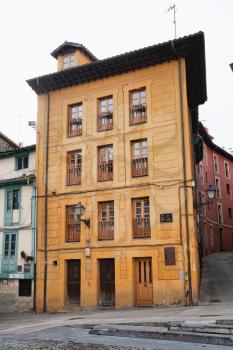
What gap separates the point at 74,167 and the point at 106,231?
3757 millimetres

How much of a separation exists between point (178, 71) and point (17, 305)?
1349 centimetres

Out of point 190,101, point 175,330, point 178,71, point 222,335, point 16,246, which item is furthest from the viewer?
point 190,101

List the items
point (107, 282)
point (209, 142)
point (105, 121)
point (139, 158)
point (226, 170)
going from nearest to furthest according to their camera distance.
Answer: point (107, 282), point (139, 158), point (105, 121), point (209, 142), point (226, 170)

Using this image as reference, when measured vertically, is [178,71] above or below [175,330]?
above

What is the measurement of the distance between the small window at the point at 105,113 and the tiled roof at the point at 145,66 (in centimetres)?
122

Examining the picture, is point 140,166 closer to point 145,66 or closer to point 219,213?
point 145,66

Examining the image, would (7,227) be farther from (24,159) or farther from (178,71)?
(178,71)

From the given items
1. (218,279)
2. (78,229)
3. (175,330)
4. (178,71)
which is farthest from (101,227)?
(175,330)

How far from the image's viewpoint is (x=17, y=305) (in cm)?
2008

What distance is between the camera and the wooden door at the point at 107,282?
18.6 metres

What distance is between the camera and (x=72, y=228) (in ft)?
65.8

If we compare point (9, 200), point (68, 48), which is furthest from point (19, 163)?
point (68, 48)

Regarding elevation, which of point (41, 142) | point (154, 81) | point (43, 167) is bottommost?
point (43, 167)

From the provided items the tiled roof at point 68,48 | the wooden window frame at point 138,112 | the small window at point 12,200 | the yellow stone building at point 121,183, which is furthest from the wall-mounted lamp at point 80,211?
the tiled roof at point 68,48
